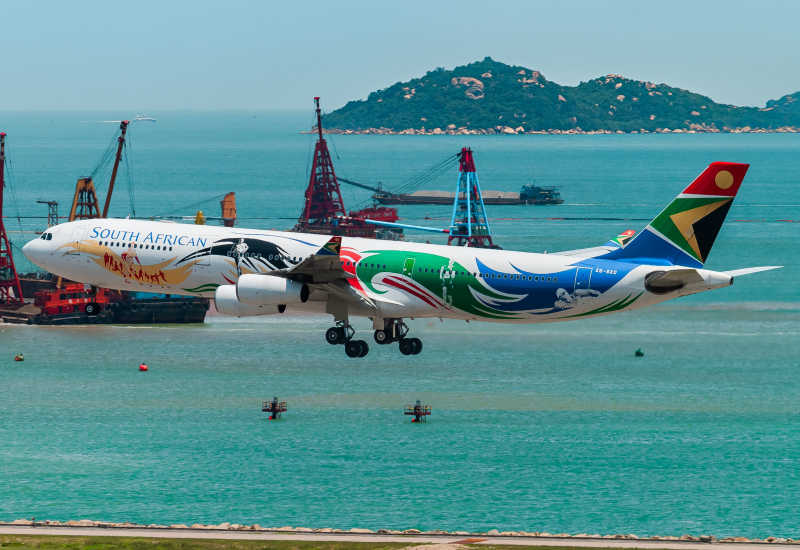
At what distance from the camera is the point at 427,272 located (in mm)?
72250

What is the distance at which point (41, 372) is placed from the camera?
577 ft

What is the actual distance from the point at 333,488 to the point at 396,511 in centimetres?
1009

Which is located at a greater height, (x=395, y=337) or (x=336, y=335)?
(x=336, y=335)

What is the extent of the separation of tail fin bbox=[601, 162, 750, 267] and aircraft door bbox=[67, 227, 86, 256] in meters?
39.1

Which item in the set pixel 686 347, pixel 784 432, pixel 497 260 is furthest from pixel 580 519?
pixel 686 347

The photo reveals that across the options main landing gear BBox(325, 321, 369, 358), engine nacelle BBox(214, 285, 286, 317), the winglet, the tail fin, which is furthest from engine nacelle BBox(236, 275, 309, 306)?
the tail fin

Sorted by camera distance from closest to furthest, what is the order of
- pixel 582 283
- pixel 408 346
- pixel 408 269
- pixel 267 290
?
1. pixel 582 283
2. pixel 267 290
3. pixel 408 269
4. pixel 408 346

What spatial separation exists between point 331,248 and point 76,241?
69.3ft

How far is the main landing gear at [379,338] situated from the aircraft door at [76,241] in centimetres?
1932

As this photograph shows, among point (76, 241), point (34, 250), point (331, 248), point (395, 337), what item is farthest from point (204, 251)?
point (34, 250)

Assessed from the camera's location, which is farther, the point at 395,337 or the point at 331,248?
the point at 395,337

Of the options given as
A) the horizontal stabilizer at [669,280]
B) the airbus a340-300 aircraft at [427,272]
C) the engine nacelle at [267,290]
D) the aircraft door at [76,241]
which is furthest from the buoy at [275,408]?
the horizontal stabilizer at [669,280]

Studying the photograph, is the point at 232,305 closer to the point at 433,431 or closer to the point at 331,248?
the point at 331,248

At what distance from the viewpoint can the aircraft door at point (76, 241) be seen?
3100 inches
